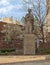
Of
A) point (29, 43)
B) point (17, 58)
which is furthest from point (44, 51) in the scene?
point (17, 58)

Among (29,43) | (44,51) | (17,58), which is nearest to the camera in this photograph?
(17,58)

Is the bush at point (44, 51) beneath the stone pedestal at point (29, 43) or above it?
beneath

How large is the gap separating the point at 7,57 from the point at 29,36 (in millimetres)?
5487

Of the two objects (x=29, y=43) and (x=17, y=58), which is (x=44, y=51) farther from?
(x=17, y=58)

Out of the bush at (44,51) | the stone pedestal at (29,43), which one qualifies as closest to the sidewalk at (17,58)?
the stone pedestal at (29,43)

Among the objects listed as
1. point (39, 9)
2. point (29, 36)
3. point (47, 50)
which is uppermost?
point (39, 9)

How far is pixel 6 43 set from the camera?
111 ft

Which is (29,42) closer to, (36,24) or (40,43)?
(40,43)

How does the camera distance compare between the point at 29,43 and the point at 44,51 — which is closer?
the point at 29,43

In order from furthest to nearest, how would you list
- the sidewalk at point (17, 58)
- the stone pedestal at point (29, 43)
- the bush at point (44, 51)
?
the bush at point (44, 51)
the stone pedestal at point (29, 43)
the sidewalk at point (17, 58)

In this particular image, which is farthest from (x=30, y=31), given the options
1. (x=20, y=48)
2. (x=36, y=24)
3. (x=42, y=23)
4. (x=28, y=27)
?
(x=36, y=24)

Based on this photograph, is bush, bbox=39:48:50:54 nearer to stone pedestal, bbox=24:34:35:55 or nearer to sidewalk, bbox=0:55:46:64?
stone pedestal, bbox=24:34:35:55

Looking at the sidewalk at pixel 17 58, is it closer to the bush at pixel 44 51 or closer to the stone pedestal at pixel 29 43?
the stone pedestal at pixel 29 43

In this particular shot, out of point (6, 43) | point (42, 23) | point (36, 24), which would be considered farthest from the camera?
point (36, 24)
